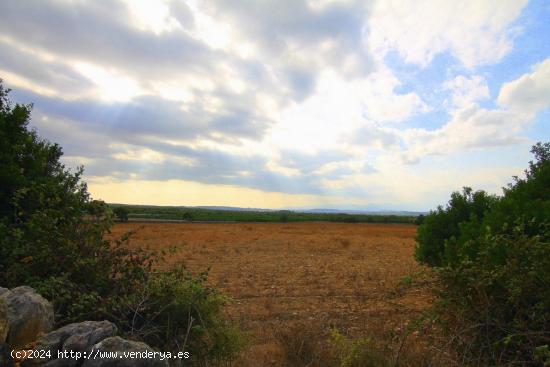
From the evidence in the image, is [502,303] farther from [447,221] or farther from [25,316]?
[447,221]

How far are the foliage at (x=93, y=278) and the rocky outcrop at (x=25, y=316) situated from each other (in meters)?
0.38

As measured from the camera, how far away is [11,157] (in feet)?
19.8

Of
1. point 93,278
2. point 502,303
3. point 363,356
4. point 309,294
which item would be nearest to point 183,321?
point 93,278

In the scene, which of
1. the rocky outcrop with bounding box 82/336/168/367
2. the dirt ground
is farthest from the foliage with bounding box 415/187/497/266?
the rocky outcrop with bounding box 82/336/168/367

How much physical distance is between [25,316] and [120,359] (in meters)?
A: 1.21

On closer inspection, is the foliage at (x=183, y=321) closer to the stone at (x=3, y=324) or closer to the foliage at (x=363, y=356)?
the foliage at (x=363, y=356)

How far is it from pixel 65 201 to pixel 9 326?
3.00 m

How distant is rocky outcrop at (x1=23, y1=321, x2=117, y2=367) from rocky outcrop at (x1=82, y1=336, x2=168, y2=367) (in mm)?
213

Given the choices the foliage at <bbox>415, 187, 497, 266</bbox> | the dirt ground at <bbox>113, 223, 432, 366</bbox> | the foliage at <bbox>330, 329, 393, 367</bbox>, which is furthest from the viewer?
the foliage at <bbox>415, 187, 497, 266</bbox>

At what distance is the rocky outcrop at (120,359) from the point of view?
10.6ft

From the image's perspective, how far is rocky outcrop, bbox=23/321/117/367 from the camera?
3.41 metres

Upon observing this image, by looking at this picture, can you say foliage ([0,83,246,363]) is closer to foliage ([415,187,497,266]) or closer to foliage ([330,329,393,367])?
foliage ([330,329,393,367])

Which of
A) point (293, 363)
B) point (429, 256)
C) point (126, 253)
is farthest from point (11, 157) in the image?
point (429, 256)

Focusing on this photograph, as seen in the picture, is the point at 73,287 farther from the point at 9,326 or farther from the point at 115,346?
the point at 115,346
